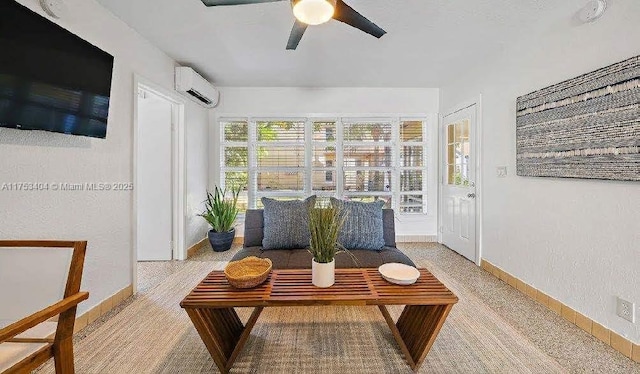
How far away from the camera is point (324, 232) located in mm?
1632

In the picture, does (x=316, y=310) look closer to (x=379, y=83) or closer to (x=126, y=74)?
(x=126, y=74)

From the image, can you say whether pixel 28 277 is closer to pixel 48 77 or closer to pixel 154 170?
pixel 48 77

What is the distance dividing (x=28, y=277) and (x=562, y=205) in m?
3.65

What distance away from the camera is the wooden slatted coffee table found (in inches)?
57.5

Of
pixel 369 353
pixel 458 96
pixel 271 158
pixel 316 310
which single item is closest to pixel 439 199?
pixel 458 96

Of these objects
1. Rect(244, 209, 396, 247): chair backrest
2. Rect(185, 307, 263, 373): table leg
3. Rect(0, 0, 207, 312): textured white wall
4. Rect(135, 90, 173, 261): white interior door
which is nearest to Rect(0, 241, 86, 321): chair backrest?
Rect(0, 0, 207, 312): textured white wall

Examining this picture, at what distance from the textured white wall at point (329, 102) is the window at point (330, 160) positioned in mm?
139

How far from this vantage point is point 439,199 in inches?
181

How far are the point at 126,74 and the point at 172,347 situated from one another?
2262mm

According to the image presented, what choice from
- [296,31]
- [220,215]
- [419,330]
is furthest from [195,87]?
[419,330]

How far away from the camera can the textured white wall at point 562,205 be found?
183 cm

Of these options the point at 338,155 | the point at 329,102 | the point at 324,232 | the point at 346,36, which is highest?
the point at 346,36

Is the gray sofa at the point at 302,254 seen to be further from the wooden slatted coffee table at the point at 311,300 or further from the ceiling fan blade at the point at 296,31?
the ceiling fan blade at the point at 296,31

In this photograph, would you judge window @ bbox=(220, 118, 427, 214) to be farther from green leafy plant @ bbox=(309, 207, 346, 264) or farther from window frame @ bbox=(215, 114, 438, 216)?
green leafy plant @ bbox=(309, 207, 346, 264)
